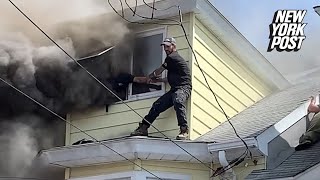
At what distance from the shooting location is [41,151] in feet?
31.4

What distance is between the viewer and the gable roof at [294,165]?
794 centimetres

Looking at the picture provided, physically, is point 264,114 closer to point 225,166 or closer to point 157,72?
point 225,166

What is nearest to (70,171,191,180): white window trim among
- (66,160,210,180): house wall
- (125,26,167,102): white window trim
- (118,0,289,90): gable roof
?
(66,160,210,180): house wall

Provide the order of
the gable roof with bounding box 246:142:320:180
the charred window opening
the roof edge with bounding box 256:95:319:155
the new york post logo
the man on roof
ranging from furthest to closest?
the new york post logo < the charred window opening < the man on roof < the roof edge with bounding box 256:95:319:155 < the gable roof with bounding box 246:142:320:180

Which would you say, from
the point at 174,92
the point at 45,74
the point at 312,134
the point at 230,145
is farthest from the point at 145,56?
the point at 312,134

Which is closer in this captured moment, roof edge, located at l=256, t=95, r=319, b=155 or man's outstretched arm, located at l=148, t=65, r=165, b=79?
roof edge, located at l=256, t=95, r=319, b=155

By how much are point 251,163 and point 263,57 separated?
123 inches

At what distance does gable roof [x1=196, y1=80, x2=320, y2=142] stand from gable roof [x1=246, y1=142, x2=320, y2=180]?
1.61 feet

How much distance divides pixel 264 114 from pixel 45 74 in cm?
321

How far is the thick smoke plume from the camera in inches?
384

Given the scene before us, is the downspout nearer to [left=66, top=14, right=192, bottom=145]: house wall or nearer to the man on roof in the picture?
the man on roof

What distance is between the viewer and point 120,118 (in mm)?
9930

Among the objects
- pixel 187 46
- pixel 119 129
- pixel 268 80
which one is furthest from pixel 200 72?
pixel 268 80

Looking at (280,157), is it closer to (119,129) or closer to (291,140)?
(291,140)
